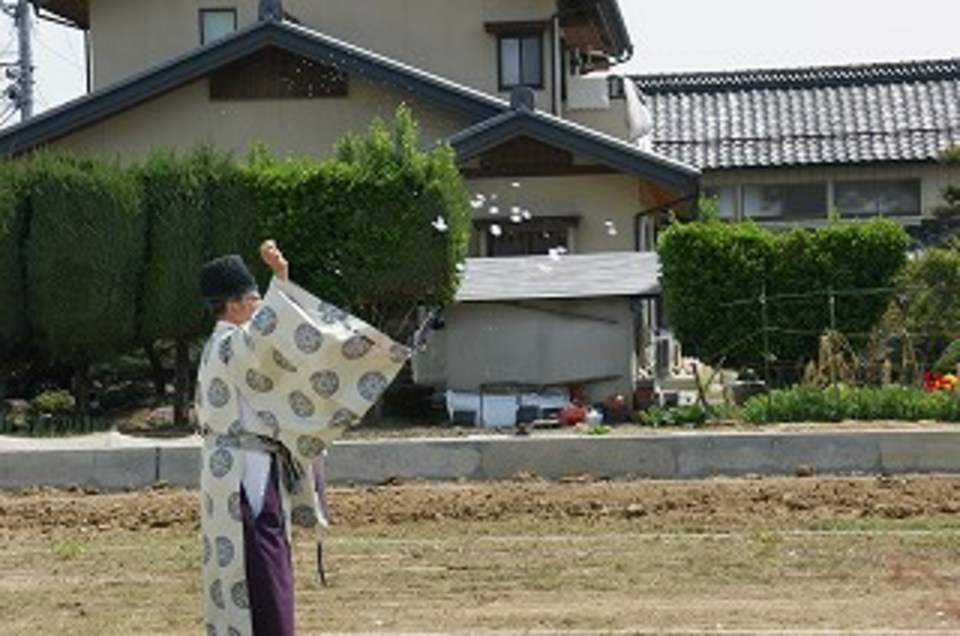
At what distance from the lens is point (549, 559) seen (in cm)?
1288

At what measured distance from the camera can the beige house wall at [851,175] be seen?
135 ft

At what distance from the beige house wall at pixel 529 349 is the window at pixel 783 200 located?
17398 millimetres

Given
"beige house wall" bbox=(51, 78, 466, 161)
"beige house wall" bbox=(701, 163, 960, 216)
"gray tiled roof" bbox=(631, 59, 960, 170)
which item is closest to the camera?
"beige house wall" bbox=(51, 78, 466, 161)

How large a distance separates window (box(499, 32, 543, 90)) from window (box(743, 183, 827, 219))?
1011 centimetres

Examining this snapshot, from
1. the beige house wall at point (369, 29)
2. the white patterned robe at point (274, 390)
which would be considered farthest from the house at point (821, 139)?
the white patterned robe at point (274, 390)

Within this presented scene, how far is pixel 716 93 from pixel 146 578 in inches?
1311

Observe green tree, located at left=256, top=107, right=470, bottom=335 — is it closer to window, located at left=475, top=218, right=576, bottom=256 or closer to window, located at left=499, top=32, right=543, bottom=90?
window, located at left=475, top=218, right=576, bottom=256

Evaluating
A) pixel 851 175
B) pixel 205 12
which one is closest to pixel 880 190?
pixel 851 175

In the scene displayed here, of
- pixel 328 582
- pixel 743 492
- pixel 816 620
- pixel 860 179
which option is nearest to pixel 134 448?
pixel 743 492

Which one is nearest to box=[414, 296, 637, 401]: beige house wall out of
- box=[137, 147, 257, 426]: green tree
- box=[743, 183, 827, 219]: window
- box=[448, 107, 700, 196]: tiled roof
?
box=[137, 147, 257, 426]: green tree

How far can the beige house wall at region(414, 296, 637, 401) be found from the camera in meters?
24.8

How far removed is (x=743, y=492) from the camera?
1595 cm

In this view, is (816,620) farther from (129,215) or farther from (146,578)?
(129,215)

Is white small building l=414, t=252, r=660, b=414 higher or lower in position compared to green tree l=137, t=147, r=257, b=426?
lower
